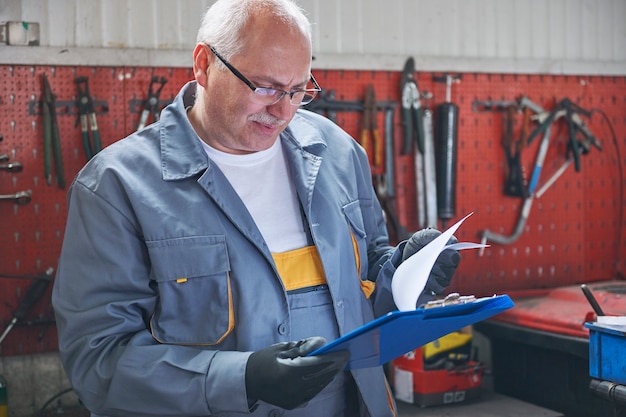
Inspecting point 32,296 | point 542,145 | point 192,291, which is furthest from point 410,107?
point 192,291

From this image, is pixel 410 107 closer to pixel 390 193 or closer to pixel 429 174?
pixel 429 174

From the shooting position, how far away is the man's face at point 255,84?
1711 millimetres

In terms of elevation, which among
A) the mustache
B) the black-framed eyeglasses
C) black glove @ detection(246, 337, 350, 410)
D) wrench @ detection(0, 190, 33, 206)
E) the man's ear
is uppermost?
the man's ear

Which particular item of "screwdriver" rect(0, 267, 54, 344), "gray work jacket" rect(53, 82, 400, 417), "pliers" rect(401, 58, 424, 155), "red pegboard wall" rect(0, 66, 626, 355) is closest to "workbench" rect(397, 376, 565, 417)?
"red pegboard wall" rect(0, 66, 626, 355)

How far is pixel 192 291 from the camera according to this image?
1.69 metres

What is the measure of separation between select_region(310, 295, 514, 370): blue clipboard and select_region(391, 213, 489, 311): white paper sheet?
11 cm

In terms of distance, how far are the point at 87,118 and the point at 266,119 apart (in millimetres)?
2119

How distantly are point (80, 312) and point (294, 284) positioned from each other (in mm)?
484

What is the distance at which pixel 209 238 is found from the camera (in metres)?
1.70

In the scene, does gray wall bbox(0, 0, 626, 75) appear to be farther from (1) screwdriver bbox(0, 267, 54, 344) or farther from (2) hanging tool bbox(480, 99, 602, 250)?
(1) screwdriver bbox(0, 267, 54, 344)

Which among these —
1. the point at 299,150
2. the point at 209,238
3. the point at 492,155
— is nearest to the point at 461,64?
the point at 492,155

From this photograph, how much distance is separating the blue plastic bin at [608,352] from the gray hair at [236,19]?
158cm

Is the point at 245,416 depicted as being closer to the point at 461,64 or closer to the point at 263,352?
the point at 263,352

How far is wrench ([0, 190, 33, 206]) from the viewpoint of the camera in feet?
11.6
